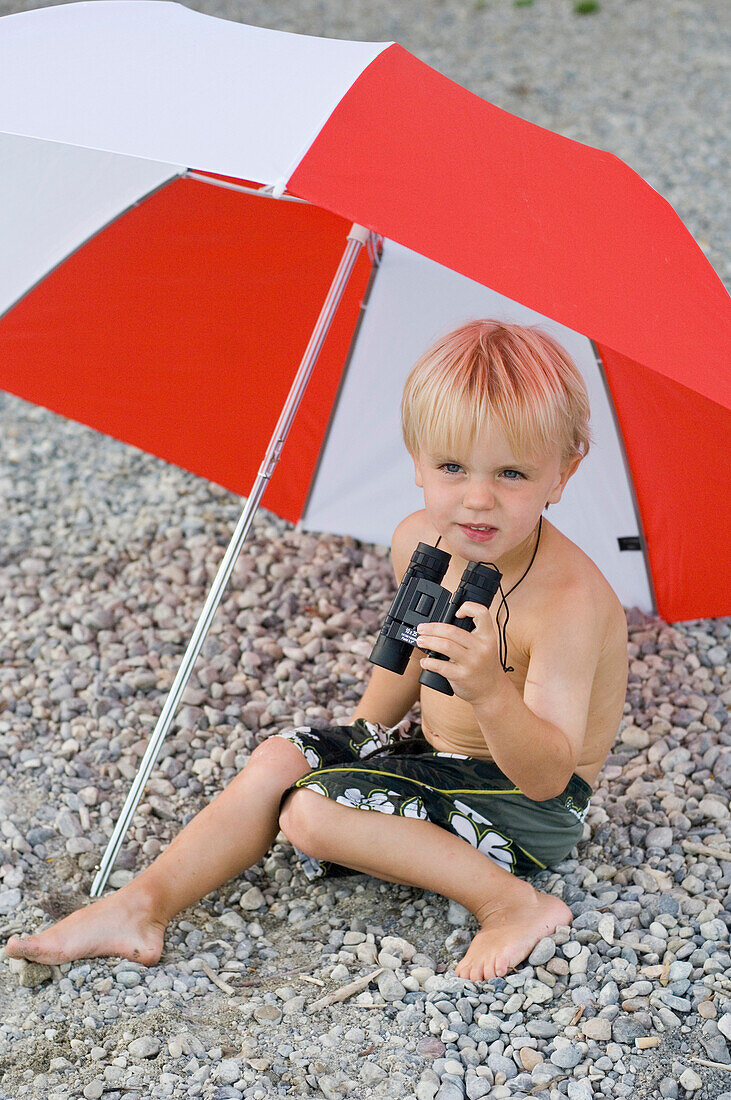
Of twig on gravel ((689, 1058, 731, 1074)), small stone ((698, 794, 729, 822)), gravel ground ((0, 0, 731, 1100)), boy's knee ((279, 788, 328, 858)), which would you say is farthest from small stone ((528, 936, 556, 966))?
small stone ((698, 794, 729, 822))

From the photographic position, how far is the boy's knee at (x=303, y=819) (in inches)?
87.4

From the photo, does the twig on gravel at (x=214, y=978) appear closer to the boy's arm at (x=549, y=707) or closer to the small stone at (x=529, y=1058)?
the small stone at (x=529, y=1058)

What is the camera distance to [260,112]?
1758mm

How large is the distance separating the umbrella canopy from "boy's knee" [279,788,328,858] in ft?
3.32

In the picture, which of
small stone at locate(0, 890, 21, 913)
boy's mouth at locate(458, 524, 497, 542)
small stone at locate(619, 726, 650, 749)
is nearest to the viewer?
boy's mouth at locate(458, 524, 497, 542)

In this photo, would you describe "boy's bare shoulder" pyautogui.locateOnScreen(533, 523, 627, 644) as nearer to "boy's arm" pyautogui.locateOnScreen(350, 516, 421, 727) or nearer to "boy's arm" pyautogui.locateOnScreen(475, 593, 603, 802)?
"boy's arm" pyautogui.locateOnScreen(475, 593, 603, 802)

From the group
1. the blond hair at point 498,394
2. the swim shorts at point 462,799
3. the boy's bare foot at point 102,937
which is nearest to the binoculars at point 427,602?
the blond hair at point 498,394

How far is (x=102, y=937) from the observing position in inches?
87.0

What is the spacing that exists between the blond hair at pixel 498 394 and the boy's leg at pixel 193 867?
727 mm

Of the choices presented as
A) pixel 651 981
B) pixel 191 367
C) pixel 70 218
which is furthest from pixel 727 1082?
pixel 70 218

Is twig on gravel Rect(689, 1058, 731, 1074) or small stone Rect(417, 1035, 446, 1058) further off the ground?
twig on gravel Rect(689, 1058, 731, 1074)

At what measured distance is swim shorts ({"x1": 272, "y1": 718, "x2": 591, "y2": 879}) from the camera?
2260mm

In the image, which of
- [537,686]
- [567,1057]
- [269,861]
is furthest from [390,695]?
[567,1057]

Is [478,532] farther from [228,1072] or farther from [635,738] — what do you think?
[635,738]
